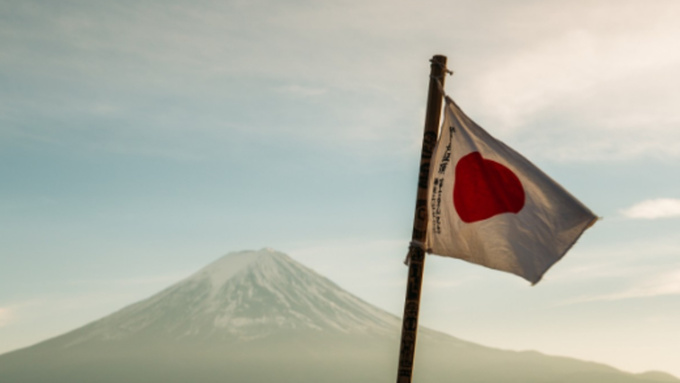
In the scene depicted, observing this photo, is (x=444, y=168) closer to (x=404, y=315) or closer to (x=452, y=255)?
(x=452, y=255)

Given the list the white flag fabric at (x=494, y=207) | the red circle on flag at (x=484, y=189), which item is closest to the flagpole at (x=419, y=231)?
the white flag fabric at (x=494, y=207)

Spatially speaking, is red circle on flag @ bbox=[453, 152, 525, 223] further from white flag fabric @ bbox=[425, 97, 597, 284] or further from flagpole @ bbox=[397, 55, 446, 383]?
flagpole @ bbox=[397, 55, 446, 383]

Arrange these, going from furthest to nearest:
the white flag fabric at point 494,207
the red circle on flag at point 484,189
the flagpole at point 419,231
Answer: the red circle on flag at point 484,189, the white flag fabric at point 494,207, the flagpole at point 419,231

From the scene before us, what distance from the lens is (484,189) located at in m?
7.79

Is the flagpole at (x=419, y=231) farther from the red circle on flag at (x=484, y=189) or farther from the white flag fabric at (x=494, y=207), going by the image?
the red circle on flag at (x=484, y=189)

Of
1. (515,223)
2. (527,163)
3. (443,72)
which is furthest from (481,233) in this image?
(443,72)

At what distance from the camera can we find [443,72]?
24.5 feet

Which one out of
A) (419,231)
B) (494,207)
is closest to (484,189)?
(494,207)

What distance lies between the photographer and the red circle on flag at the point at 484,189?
770 centimetres

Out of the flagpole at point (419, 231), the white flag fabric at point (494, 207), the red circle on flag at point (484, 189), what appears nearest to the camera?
the flagpole at point (419, 231)

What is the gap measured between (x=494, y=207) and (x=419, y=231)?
860mm

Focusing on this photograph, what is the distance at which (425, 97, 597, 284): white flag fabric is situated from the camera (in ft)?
24.7

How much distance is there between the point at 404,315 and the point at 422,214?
94 cm

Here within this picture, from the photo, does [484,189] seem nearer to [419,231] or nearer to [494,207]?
[494,207]
